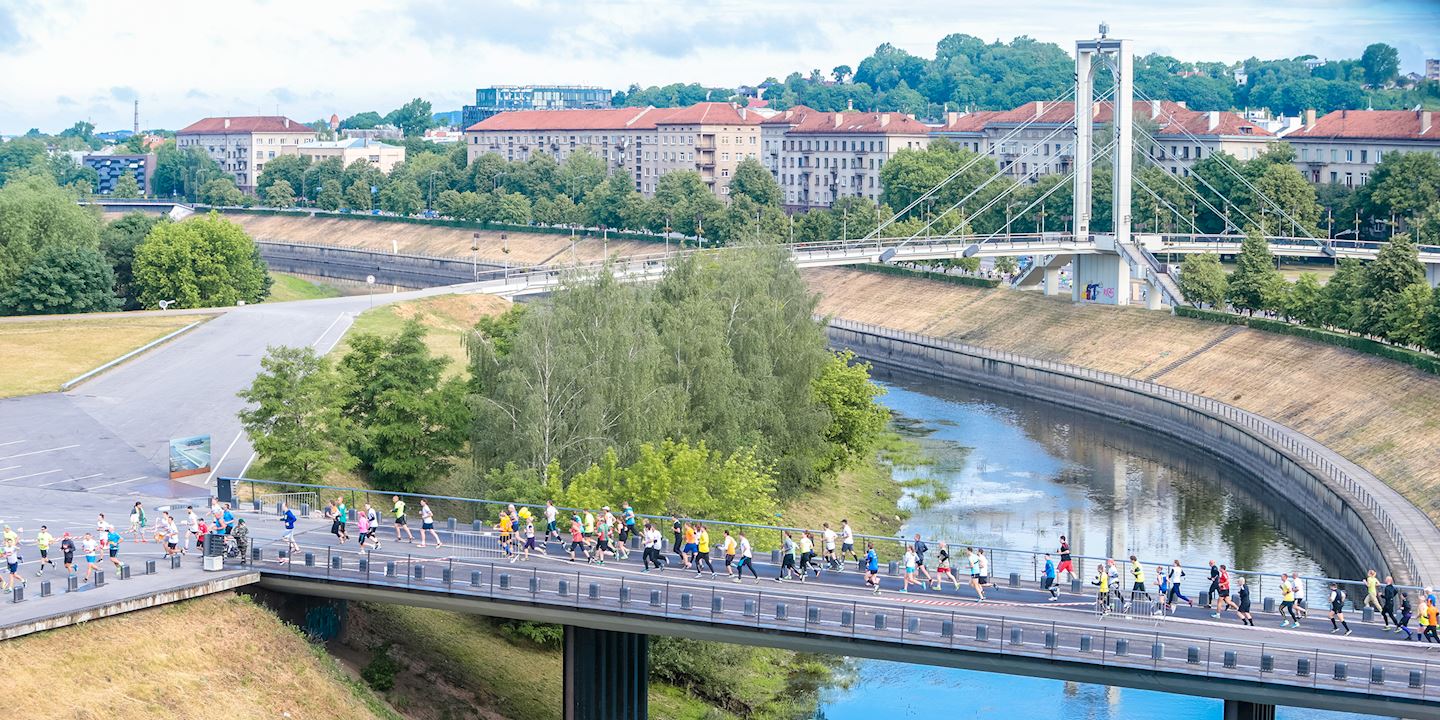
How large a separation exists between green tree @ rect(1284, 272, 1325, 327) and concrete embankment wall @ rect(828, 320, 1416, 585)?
342 inches

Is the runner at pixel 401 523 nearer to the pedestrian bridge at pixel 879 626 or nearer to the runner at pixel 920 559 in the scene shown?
the pedestrian bridge at pixel 879 626

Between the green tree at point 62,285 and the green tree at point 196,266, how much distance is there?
4567mm

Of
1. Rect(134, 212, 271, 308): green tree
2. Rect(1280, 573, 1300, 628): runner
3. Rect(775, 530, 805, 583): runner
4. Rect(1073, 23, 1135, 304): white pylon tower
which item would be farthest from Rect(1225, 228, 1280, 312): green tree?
Rect(775, 530, 805, 583): runner

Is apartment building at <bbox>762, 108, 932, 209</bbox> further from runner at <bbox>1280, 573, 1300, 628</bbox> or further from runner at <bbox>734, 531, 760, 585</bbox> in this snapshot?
runner at <bbox>1280, 573, 1300, 628</bbox>

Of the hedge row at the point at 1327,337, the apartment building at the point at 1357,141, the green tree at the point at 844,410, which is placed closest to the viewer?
the green tree at the point at 844,410

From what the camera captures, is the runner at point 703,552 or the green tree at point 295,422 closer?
the runner at point 703,552

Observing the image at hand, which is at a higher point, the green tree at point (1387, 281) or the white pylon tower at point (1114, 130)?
the white pylon tower at point (1114, 130)

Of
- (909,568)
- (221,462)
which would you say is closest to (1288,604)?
(909,568)

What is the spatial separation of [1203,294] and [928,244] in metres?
28.3

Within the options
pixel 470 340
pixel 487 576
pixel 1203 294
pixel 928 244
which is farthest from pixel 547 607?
pixel 928 244

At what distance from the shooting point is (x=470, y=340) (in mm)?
61938

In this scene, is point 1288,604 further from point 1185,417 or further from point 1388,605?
point 1185,417

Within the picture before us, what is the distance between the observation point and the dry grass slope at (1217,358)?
253 ft

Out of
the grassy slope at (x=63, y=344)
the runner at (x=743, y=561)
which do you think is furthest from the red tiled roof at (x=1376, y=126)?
the runner at (x=743, y=561)
